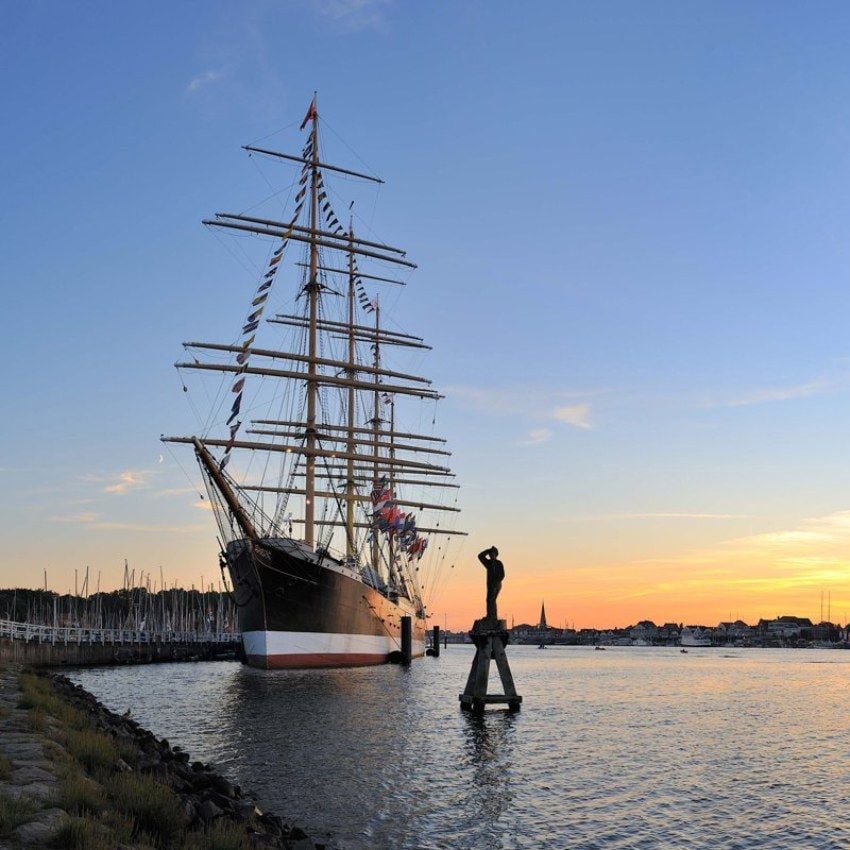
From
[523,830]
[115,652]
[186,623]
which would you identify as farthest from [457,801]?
[186,623]

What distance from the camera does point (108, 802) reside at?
1033 centimetres

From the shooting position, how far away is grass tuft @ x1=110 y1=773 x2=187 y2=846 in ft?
32.1

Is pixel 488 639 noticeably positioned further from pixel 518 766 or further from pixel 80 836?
pixel 80 836

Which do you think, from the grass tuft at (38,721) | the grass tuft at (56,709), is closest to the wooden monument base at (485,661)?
the grass tuft at (56,709)

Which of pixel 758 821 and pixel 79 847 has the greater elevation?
pixel 79 847

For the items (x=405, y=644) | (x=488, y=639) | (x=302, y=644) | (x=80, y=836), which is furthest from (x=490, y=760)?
(x=405, y=644)

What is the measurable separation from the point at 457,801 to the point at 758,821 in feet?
18.7

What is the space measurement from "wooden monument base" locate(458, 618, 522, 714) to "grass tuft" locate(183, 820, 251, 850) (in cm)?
2308

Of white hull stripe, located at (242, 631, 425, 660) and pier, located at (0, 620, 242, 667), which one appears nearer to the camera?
white hull stripe, located at (242, 631, 425, 660)

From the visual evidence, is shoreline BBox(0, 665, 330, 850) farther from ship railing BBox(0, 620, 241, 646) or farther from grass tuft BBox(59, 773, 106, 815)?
ship railing BBox(0, 620, 241, 646)

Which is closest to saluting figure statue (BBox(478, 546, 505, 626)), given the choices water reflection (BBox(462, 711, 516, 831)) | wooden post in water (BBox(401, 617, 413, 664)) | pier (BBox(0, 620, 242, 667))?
water reflection (BBox(462, 711, 516, 831))

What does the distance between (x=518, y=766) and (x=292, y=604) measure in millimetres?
32384

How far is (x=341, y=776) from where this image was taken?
2017cm

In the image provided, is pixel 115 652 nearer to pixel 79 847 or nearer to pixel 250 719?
pixel 250 719
